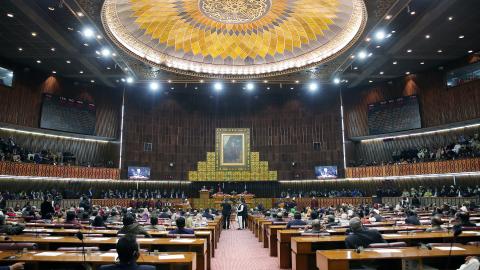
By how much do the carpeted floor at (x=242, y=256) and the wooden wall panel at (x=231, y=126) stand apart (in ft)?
49.7

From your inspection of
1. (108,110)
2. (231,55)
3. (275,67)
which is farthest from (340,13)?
(108,110)

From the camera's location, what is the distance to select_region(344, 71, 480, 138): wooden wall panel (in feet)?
68.3

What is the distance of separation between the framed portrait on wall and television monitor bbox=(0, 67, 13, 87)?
1470 centimetres

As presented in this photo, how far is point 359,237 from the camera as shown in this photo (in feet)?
18.0

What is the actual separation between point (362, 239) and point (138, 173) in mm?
22877

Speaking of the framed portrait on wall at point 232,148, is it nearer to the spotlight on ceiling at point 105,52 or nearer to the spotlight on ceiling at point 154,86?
the spotlight on ceiling at point 154,86

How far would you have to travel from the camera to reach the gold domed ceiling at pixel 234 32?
18156 mm

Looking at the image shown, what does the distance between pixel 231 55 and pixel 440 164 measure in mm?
15032

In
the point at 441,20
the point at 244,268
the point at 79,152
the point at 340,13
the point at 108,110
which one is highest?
the point at 340,13

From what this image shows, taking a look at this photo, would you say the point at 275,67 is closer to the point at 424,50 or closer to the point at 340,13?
the point at 340,13

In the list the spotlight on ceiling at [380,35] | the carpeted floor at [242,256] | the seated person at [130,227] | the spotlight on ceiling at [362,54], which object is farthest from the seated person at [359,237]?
the spotlight on ceiling at [362,54]

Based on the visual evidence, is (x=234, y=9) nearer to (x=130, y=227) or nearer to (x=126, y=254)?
(x=130, y=227)

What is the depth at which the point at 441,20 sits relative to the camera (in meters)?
16.1

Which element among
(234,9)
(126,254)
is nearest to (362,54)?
(234,9)
